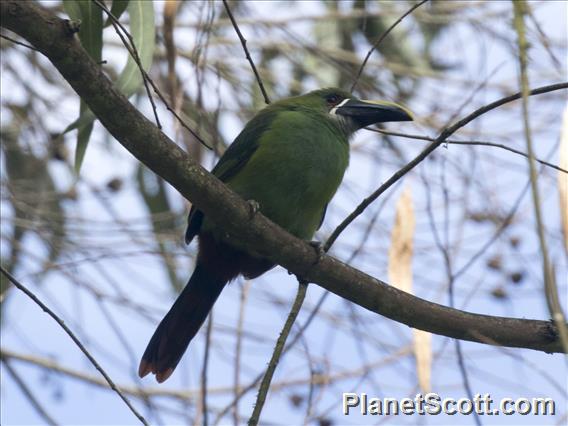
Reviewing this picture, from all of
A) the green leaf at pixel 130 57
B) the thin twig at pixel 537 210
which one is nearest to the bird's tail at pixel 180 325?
the green leaf at pixel 130 57

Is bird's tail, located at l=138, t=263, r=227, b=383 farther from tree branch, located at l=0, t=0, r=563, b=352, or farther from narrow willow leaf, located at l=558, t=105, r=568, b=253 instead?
narrow willow leaf, located at l=558, t=105, r=568, b=253

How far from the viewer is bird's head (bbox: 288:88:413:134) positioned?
4432mm

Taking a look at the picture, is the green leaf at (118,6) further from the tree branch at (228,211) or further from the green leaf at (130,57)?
the tree branch at (228,211)

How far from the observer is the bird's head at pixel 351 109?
4.43 m

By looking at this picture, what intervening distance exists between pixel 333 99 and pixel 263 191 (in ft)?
2.75

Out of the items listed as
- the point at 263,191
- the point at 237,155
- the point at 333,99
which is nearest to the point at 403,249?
the point at 263,191

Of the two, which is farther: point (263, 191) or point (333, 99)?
point (333, 99)

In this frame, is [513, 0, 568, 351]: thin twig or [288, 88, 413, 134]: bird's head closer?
[513, 0, 568, 351]: thin twig

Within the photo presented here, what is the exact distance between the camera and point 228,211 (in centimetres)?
303

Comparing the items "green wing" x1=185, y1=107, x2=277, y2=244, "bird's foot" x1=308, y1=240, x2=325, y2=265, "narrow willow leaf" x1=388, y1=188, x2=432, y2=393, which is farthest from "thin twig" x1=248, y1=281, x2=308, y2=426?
"green wing" x1=185, y1=107, x2=277, y2=244

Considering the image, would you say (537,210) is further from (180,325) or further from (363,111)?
(363,111)

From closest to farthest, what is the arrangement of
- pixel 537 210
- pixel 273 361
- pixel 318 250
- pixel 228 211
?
1. pixel 537 210
2. pixel 273 361
3. pixel 228 211
4. pixel 318 250

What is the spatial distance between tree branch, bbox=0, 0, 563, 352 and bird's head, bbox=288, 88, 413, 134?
1253 mm

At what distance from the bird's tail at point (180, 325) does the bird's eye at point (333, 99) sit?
1.04m
